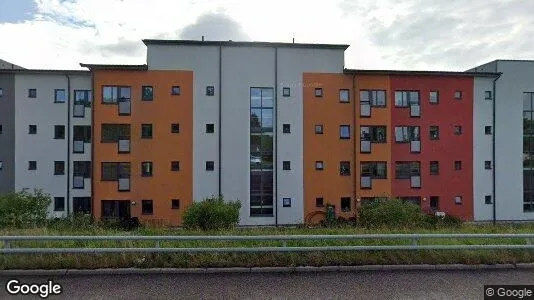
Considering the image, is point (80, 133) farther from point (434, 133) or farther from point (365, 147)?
point (434, 133)

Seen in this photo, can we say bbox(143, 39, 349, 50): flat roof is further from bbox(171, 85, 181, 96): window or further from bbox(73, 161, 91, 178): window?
bbox(73, 161, 91, 178): window

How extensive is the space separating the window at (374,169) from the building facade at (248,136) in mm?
84

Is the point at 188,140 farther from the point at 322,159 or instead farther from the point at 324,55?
the point at 324,55

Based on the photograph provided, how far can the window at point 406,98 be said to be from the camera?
2764cm

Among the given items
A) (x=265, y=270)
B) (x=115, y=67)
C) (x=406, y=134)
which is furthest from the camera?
(x=406, y=134)

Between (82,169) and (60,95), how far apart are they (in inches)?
231

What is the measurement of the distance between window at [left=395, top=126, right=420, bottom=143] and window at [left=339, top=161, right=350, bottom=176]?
460 centimetres

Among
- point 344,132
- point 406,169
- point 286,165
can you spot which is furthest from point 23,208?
point 406,169

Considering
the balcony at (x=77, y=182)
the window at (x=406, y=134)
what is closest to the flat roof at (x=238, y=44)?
the window at (x=406, y=134)

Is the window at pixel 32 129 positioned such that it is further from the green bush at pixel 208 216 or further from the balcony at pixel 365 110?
the balcony at pixel 365 110

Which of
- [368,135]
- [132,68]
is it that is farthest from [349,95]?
[132,68]

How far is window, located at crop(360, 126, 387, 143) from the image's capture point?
2717 centimetres

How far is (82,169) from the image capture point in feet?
87.4

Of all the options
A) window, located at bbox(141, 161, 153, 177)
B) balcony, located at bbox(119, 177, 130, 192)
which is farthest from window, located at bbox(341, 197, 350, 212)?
balcony, located at bbox(119, 177, 130, 192)
